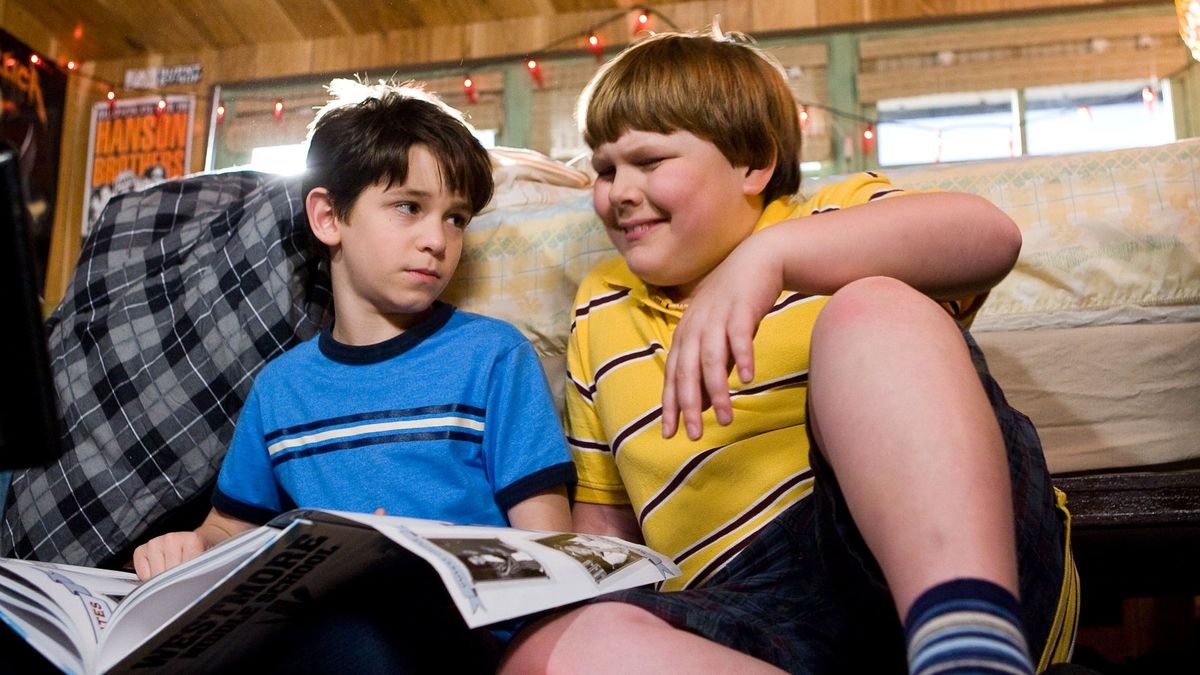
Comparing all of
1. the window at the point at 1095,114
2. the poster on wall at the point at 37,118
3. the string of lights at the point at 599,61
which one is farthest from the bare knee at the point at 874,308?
the poster on wall at the point at 37,118

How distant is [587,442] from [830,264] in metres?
0.34

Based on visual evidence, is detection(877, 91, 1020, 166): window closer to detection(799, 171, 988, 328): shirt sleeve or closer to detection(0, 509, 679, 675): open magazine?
detection(799, 171, 988, 328): shirt sleeve

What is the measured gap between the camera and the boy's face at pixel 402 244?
0.95 m

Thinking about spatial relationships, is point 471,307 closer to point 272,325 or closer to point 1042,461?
point 272,325

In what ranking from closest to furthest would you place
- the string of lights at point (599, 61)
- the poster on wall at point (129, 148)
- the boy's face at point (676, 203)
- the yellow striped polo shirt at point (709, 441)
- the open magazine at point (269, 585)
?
the open magazine at point (269, 585), the yellow striped polo shirt at point (709, 441), the boy's face at point (676, 203), the string of lights at point (599, 61), the poster on wall at point (129, 148)

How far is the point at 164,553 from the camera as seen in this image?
80 centimetres

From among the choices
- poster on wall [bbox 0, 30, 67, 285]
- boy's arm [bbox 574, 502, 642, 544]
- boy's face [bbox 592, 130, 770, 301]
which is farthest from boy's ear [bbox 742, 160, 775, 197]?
poster on wall [bbox 0, 30, 67, 285]

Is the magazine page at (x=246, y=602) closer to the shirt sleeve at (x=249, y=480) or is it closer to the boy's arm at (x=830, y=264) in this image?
A: the boy's arm at (x=830, y=264)

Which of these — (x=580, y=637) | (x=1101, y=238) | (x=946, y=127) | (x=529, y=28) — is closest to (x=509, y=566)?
(x=580, y=637)

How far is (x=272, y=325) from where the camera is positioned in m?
1.03

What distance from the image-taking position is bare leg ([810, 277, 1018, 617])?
17.8 inches

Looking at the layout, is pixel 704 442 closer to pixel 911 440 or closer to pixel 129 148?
pixel 911 440

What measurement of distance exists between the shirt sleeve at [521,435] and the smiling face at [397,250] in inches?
4.5

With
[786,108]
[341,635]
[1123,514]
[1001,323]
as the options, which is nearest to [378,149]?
[786,108]
